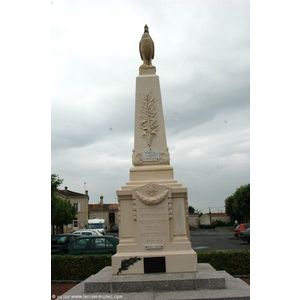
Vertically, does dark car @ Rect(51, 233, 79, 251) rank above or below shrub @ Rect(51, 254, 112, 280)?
above

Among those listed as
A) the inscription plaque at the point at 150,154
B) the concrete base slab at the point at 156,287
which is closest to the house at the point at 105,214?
the inscription plaque at the point at 150,154

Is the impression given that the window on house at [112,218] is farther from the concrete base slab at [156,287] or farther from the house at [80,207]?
the concrete base slab at [156,287]

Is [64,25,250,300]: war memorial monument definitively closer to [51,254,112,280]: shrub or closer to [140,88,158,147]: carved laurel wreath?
[140,88,158,147]: carved laurel wreath

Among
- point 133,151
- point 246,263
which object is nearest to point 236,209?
point 246,263

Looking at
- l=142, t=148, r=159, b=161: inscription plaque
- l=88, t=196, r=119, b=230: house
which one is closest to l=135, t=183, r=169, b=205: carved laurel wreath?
l=142, t=148, r=159, b=161: inscription plaque

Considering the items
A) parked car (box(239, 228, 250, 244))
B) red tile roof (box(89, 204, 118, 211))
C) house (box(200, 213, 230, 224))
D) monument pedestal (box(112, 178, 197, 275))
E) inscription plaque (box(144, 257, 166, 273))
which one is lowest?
house (box(200, 213, 230, 224))

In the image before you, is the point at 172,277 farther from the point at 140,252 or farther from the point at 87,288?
the point at 87,288

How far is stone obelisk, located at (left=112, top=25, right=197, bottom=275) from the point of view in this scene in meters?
7.60

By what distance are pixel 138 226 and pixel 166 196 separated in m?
0.96

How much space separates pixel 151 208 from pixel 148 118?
94.1 inches

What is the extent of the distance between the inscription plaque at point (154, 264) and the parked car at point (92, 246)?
5.18m

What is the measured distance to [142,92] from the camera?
9.07 meters

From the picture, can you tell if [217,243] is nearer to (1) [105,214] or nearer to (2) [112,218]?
(2) [112,218]

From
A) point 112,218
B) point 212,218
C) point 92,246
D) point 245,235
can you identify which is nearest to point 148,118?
point 92,246
